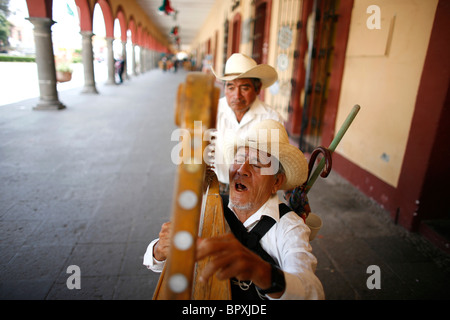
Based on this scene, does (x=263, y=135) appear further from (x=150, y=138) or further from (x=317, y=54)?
(x=150, y=138)

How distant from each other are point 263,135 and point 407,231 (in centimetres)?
250

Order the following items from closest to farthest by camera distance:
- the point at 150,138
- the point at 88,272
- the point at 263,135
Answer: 1. the point at 263,135
2. the point at 88,272
3. the point at 150,138

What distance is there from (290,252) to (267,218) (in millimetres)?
219

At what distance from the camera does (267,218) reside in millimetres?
1357

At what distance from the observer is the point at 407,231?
3.07 m

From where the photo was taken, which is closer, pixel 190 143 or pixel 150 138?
pixel 190 143

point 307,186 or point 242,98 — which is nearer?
point 307,186

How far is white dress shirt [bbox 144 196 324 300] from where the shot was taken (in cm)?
100

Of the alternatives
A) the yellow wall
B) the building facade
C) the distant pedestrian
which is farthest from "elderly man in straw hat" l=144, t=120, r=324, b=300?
the distant pedestrian

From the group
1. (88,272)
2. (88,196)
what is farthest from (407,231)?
(88,196)

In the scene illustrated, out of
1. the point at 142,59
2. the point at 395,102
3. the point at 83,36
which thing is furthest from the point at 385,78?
the point at 142,59

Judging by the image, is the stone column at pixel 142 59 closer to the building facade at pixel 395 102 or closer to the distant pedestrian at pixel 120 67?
the distant pedestrian at pixel 120 67

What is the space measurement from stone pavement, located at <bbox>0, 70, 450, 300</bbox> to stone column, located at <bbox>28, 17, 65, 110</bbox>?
10.8 feet

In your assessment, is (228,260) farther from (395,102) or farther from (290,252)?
(395,102)
